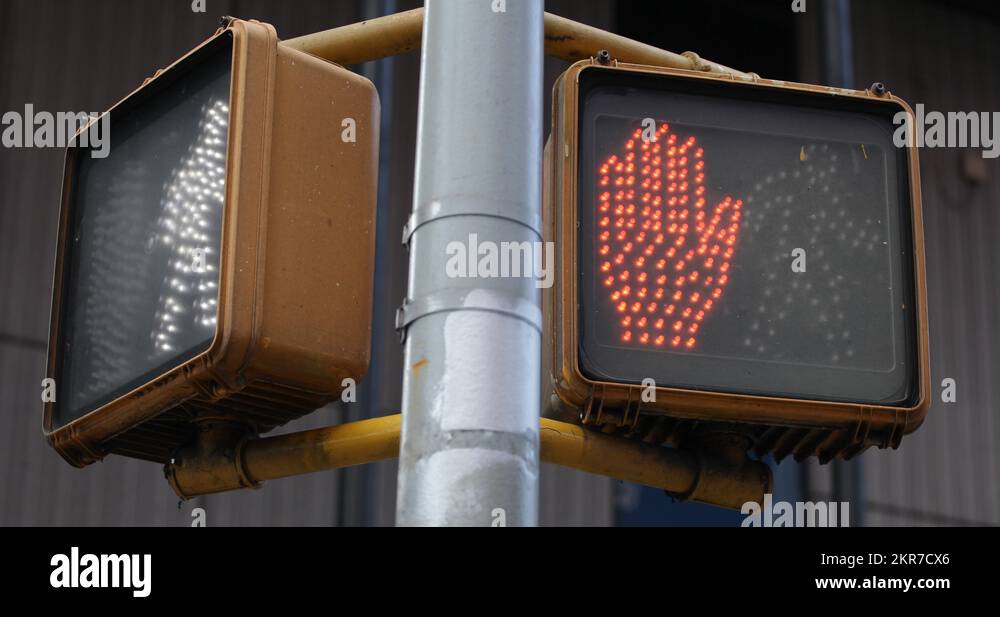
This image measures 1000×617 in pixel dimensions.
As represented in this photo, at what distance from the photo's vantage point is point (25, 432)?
12.7 m

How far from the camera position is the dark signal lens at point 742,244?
9.87 ft

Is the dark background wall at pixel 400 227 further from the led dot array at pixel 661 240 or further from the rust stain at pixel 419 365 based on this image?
the rust stain at pixel 419 365

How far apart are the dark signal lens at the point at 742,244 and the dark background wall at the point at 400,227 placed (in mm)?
7470

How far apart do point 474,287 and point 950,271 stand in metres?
16.5

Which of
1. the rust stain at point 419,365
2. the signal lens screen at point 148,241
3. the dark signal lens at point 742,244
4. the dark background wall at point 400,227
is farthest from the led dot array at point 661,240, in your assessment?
the dark background wall at point 400,227

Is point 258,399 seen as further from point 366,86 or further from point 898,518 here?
point 898,518

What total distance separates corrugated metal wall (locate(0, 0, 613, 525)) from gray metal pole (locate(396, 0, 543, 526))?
917cm

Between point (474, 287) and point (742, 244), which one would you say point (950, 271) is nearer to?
point (742, 244)

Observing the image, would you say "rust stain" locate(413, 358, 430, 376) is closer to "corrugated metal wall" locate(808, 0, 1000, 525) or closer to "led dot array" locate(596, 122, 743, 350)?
"led dot array" locate(596, 122, 743, 350)

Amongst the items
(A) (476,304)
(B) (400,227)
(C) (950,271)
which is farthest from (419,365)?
(C) (950,271)

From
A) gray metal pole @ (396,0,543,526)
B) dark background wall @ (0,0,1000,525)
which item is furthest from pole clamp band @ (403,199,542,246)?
dark background wall @ (0,0,1000,525)

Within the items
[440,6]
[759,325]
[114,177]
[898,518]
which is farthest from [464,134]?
[898,518]

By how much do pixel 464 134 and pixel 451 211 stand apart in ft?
0.50

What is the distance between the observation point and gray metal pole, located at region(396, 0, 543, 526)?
247cm
